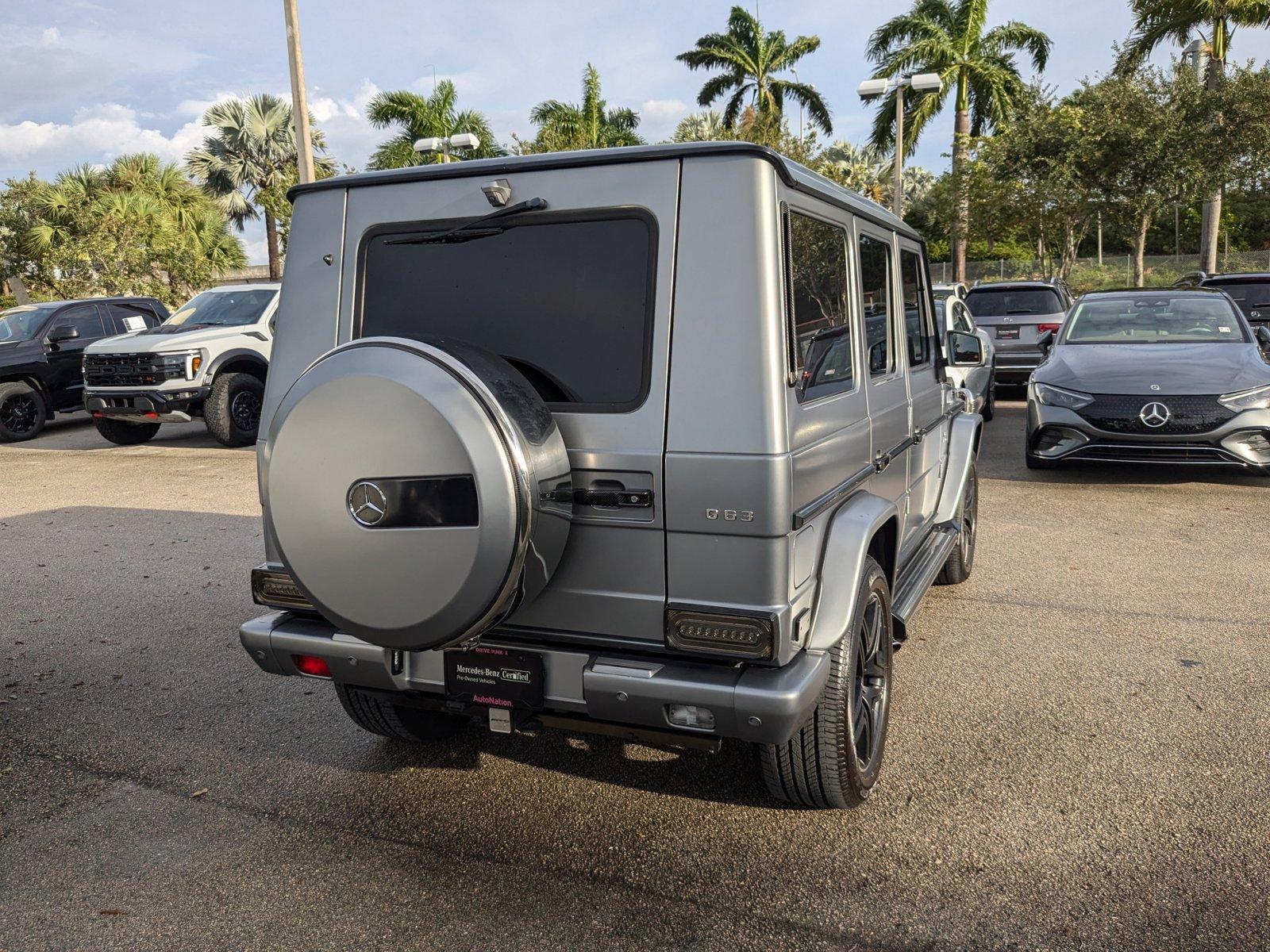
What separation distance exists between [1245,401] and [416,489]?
763 cm

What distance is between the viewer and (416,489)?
2.65 m

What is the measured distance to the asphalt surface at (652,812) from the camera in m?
2.82

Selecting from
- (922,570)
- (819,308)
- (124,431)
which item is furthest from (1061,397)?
(124,431)

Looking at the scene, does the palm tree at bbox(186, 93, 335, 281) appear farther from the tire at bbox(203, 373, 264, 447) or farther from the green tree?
the tire at bbox(203, 373, 264, 447)

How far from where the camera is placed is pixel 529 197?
3.04 m

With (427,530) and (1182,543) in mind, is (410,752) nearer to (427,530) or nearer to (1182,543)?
(427,530)

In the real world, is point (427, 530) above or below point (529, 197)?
below

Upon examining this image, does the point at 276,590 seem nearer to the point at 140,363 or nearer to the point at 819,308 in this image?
the point at 819,308

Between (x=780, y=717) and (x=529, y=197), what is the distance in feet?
5.40

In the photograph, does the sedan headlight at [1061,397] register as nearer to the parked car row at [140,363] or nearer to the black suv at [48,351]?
the parked car row at [140,363]

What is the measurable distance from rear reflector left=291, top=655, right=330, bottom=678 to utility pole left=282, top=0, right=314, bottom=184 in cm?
1101

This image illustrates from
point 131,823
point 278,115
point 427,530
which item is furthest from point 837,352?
point 278,115

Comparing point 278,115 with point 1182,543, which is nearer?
point 1182,543

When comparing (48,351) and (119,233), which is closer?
(48,351)
